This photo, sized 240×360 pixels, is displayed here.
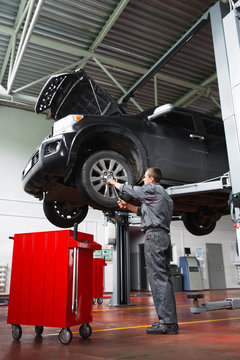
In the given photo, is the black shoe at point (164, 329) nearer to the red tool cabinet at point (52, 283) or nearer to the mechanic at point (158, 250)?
the mechanic at point (158, 250)

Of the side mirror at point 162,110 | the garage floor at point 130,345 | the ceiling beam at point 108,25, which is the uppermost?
the ceiling beam at point 108,25

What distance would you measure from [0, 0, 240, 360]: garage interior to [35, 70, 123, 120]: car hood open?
4.71 feet

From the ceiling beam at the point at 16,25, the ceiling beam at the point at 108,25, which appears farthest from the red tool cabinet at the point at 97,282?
the ceiling beam at the point at 16,25

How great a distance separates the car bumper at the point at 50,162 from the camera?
3497mm

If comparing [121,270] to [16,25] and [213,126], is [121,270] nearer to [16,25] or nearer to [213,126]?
[213,126]

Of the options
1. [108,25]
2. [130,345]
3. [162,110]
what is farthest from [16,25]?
[130,345]

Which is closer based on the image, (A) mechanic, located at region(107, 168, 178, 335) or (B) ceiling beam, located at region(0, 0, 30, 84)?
(A) mechanic, located at region(107, 168, 178, 335)

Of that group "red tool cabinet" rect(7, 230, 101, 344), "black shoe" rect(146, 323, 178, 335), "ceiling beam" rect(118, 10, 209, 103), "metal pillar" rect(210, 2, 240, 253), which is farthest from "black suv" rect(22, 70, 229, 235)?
"black shoe" rect(146, 323, 178, 335)

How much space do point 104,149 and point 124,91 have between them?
17.0 ft

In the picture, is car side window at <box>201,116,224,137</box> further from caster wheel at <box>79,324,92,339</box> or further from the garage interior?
caster wheel at <box>79,324,92,339</box>

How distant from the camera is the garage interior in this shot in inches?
101

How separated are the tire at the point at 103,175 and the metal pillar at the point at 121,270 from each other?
248cm

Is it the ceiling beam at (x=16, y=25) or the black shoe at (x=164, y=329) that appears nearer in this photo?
the black shoe at (x=164, y=329)

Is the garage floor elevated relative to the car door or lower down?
lower down
